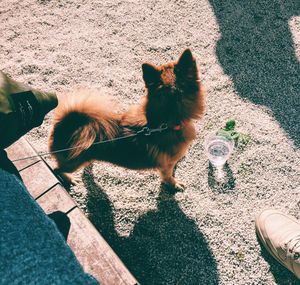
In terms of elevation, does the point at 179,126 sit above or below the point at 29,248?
below

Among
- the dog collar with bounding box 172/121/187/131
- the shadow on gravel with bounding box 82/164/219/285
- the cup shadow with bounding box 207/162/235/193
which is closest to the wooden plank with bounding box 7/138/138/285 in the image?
the shadow on gravel with bounding box 82/164/219/285

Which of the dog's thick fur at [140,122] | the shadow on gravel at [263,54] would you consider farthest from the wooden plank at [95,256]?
the shadow on gravel at [263,54]

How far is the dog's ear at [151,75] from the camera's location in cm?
194

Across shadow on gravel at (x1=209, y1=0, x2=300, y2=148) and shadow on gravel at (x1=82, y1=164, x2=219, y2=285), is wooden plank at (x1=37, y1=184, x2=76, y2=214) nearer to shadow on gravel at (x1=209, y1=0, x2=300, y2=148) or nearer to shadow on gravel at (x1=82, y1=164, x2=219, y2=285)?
shadow on gravel at (x1=82, y1=164, x2=219, y2=285)

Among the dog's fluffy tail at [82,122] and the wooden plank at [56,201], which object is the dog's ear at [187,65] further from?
the wooden plank at [56,201]

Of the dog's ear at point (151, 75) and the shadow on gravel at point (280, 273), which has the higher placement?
the dog's ear at point (151, 75)

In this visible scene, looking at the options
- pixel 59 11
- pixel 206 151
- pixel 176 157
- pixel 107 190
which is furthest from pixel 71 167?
pixel 59 11

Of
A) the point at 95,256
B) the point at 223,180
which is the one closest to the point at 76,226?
the point at 95,256

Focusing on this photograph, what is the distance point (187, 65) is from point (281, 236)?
5.04 ft

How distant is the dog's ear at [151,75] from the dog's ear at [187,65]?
14 centimetres

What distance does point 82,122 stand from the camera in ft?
7.13

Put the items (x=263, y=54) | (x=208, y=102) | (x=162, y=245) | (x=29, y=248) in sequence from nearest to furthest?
(x=29, y=248), (x=162, y=245), (x=208, y=102), (x=263, y=54)

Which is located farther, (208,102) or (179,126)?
(208,102)

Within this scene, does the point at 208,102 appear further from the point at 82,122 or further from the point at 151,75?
the point at 82,122
